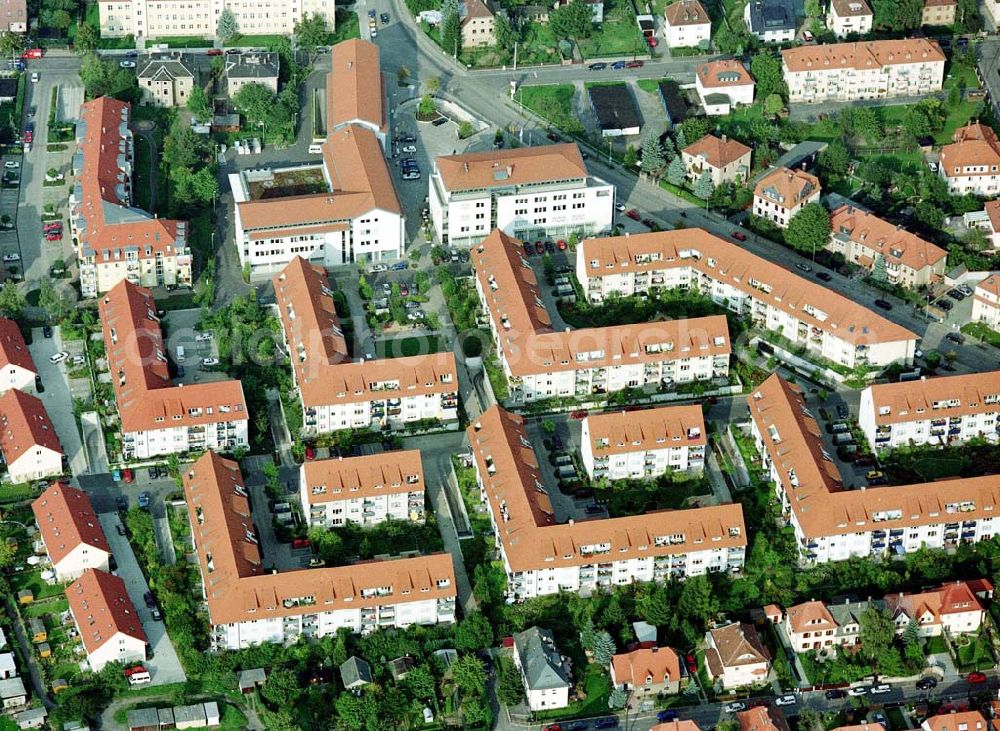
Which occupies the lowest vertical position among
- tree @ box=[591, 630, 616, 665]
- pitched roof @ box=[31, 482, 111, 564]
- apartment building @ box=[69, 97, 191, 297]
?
tree @ box=[591, 630, 616, 665]

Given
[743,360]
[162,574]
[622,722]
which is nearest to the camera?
[622,722]

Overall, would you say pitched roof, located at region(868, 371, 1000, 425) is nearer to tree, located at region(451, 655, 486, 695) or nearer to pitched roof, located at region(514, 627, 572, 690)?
pitched roof, located at region(514, 627, 572, 690)

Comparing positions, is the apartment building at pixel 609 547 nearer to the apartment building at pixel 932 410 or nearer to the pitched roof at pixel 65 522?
the apartment building at pixel 932 410

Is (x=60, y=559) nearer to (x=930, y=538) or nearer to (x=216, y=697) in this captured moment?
(x=216, y=697)

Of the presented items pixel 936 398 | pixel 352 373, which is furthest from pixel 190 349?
pixel 936 398

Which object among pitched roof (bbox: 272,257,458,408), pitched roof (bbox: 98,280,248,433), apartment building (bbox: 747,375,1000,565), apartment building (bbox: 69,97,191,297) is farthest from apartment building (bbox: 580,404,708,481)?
apartment building (bbox: 69,97,191,297)

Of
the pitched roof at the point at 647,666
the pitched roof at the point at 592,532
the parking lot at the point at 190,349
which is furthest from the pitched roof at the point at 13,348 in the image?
the pitched roof at the point at 647,666

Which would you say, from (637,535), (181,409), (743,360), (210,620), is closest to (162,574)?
(210,620)
